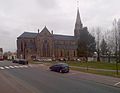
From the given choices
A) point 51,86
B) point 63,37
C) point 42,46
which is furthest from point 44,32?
point 51,86

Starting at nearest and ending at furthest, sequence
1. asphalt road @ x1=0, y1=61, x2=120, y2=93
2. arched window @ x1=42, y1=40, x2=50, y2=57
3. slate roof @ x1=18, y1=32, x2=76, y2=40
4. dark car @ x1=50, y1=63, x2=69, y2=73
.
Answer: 1. asphalt road @ x1=0, y1=61, x2=120, y2=93
2. dark car @ x1=50, y1=63, x2=69, y2=73
3. arched window @ x1=42, y1=40, x2=50, y2=57
4. slate roof @ x1=18, y1=32, x2=76, y2=40

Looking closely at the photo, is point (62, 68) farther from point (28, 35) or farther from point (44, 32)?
point (28, 35)

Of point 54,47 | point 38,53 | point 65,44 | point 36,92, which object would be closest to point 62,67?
point 36,92

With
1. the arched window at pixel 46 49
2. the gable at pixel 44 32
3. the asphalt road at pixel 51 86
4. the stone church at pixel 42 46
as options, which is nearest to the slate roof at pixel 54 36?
the stone church at pixel 42 46

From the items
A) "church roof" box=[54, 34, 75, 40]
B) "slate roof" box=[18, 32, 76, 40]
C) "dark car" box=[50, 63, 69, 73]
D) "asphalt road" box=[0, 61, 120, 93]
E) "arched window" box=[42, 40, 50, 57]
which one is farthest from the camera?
"church roof" box=[54, 34, 75, 40]

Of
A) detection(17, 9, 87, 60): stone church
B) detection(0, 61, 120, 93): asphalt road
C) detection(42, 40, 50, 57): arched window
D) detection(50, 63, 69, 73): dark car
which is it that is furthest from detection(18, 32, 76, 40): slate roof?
detection(0, 61, 120, 93): asphalt road

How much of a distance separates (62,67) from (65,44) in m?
93.5

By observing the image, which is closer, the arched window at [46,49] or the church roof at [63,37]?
the arched window at [46,49]

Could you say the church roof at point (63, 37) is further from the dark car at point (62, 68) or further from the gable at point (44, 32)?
the dark car at point (62, 68)

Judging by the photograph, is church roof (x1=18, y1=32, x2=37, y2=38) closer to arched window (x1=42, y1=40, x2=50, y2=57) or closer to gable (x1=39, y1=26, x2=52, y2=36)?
gable (x1=39, y1=26, x2=52, y2=36)

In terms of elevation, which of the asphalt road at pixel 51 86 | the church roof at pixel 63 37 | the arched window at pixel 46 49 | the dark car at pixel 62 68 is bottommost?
the asphalt road at pixel 51 86

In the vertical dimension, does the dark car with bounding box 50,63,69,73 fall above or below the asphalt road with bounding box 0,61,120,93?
above

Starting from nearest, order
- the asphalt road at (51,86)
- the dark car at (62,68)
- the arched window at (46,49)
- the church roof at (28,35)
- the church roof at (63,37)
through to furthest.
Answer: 1. the asphalt road at (51,86)
2. the dark car at (62,68)
3. the arched window at (46,49)
4. the church roof at (28,35)
5. the church roof at (63,37)

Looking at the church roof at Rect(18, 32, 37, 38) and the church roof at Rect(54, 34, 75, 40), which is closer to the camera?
the church roof at Rect(18, 32, 37, 38)
